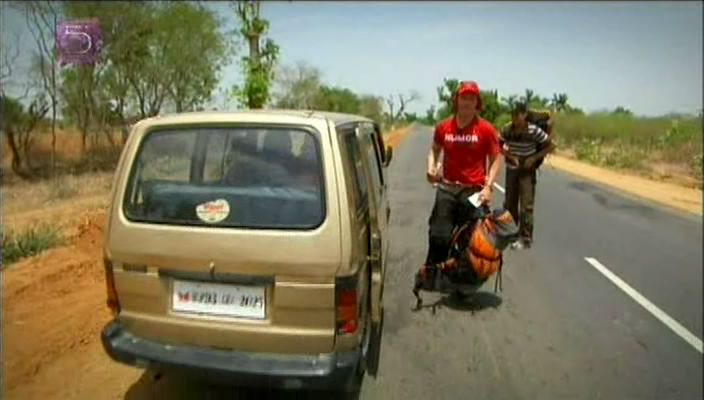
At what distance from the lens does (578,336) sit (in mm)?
4730

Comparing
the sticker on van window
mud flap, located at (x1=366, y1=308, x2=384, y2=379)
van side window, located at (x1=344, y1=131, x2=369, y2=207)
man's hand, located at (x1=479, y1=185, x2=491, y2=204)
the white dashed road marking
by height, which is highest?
van side window, located at (x1=344, y1=131, x2=369, y2=207)

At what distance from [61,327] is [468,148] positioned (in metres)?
3.56

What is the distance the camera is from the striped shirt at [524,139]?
7348 mm

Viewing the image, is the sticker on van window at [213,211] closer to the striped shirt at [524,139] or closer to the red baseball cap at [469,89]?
the red baseball cap at [469,89]

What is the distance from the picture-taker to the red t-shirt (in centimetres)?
511

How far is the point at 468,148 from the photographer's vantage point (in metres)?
5.17

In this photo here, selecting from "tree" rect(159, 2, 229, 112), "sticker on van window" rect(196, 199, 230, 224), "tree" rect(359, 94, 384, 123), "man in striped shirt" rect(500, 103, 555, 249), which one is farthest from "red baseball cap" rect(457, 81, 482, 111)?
"tree" rect(359, 94, 384, 123)

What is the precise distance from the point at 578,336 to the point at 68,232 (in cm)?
608

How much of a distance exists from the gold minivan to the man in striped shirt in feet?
15.0

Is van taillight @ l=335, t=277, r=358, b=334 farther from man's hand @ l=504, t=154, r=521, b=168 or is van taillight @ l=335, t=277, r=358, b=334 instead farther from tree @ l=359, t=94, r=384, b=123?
tree @ l=359, t=94, r=384, b=123

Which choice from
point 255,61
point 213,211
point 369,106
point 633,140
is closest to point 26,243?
point 213,211

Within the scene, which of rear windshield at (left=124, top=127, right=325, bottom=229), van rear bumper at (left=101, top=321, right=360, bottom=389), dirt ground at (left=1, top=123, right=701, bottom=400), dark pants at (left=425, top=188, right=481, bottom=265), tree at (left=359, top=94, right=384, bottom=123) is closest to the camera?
van rear bumper at (left=101, top=321, right=360, bottom=389)

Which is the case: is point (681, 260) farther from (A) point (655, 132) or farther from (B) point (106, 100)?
(B) point (106, 100)

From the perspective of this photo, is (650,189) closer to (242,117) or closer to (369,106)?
(242,117)
